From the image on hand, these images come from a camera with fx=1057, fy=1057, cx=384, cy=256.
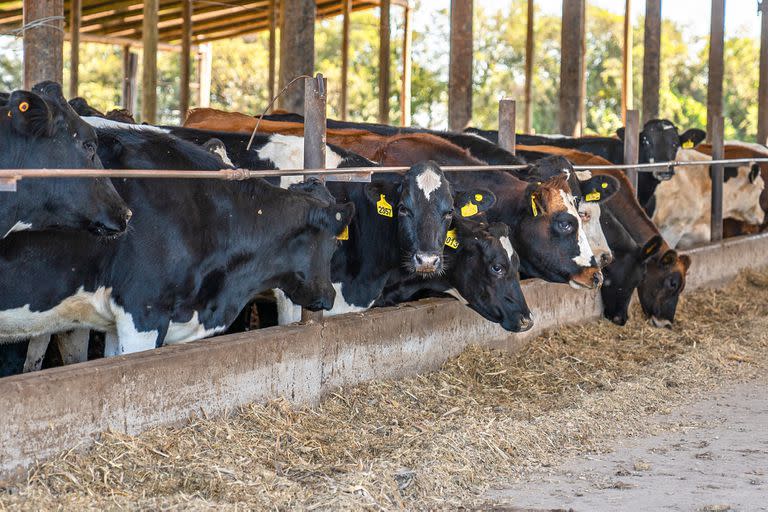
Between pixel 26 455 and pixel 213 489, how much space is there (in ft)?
2.49

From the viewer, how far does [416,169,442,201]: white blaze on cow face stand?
6500 mm

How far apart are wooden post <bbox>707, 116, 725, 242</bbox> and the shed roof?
7.09m

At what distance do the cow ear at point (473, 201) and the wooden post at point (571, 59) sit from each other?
759cm

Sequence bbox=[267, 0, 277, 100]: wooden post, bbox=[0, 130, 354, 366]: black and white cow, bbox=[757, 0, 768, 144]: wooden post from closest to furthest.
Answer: bbox=[0, 130, 354, 366]: black and white cow → bbox=[267, 0, 277, 100]: wooden post → bbox=[757, 0, 768, 144]: wooden post

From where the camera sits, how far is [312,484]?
14.9 feet

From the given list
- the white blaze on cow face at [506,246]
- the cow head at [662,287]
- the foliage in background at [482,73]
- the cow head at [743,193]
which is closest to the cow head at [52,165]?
the white blaze on cow face at [506,246]

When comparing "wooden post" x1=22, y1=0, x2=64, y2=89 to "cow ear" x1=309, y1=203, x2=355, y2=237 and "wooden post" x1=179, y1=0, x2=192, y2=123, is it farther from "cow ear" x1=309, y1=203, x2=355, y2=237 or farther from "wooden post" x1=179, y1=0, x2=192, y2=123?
"wooden post" x1=179, y1=0, x2=192, y2=123

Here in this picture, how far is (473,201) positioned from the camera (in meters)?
6.95

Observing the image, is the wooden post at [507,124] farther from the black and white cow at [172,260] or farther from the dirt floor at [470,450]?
the black and white cow at [172,260]

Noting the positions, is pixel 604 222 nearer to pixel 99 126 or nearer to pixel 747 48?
pixel 99 126

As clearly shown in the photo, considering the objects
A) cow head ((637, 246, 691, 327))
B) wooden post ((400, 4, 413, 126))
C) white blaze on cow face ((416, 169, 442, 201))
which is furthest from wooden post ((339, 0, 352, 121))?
white blaze on cow face ((416, 169, 442, 201))

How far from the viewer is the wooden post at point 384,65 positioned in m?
15.2

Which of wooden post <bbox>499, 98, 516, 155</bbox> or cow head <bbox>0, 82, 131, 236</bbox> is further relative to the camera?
wooden post <bbox>499, 98, 516, 155</bbox>

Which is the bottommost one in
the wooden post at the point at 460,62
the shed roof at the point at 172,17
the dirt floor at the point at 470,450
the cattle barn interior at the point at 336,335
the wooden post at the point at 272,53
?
the dirt floor at the point at 470,450
